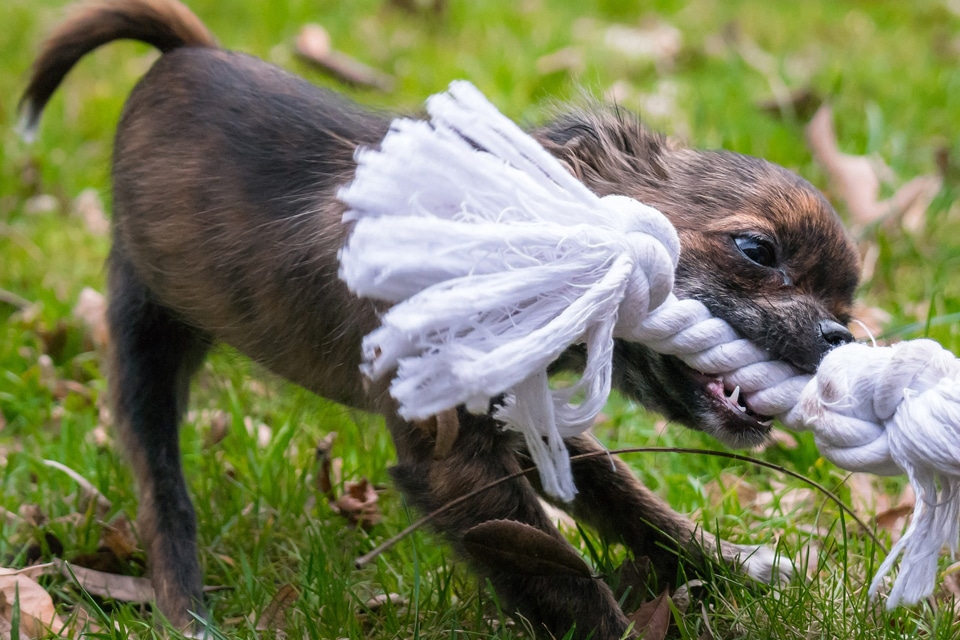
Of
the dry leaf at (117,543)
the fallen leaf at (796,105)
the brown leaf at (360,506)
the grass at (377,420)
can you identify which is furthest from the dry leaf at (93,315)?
the fallen leaf at (796,105)

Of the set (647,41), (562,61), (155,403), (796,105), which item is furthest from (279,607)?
(647,41)

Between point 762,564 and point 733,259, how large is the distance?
750 mm

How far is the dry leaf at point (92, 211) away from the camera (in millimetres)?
5320

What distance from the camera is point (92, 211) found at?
213 inches

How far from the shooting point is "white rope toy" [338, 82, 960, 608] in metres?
1.97

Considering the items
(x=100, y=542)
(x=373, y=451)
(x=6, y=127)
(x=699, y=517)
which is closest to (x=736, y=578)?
(x=699, y=517)

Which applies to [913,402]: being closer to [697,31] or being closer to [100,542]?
[100,542]

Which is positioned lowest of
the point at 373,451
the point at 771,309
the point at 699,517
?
the point at 373,451

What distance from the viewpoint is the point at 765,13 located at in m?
7.53

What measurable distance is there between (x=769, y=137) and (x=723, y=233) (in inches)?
117

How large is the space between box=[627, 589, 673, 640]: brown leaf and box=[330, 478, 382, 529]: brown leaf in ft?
2.92

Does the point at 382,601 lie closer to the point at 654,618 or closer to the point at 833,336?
the point at 654,618

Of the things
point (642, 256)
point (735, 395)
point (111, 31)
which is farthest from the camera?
point (111, 31)

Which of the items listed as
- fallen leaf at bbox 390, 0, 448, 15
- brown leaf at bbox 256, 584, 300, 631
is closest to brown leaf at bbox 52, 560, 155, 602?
brown leaf at bbox 256, 584, 300, 631
